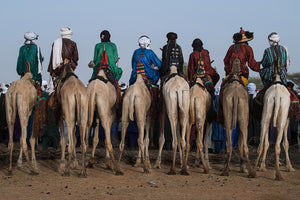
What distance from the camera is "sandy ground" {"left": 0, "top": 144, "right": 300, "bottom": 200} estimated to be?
877cm

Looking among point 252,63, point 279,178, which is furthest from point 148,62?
point 279,178

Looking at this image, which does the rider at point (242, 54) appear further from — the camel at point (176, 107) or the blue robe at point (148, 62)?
the blue robe at point (148, 62)

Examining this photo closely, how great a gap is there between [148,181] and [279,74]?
160 inches

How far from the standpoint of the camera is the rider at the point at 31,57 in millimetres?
12133

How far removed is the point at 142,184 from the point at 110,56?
12.3 ft

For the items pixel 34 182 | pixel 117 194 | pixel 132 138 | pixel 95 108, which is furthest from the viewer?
pixel 132 138

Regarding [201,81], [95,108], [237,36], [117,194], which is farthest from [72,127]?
[237,36]

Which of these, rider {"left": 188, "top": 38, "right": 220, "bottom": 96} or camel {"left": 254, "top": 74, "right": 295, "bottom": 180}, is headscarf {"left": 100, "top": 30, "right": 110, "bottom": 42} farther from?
camel {"left": 254, "top": 74, "right": 295, "bottom": 180}

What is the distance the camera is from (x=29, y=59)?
39.7 ft

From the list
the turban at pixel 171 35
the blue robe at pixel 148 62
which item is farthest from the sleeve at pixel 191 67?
the blue robe at pixel 148 62

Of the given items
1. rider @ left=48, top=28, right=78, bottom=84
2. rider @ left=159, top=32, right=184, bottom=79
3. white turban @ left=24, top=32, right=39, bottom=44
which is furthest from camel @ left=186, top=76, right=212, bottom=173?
white turban @ left=24, top=32, right=39, bottom=44

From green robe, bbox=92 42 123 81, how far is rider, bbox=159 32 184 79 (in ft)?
3.79

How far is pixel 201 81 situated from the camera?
1180 centimetres

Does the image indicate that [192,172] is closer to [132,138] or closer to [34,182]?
[34,182]
